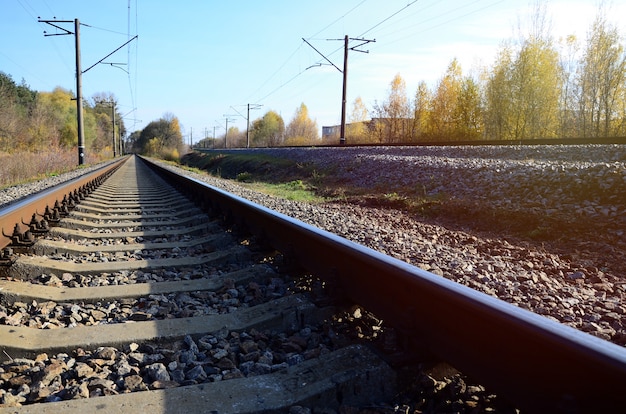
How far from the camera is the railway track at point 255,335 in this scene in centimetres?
134

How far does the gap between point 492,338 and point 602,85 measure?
35.4 metres

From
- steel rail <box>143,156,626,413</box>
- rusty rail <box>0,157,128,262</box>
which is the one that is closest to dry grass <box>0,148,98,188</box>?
rusty rail <box>0,157,128,262</box>

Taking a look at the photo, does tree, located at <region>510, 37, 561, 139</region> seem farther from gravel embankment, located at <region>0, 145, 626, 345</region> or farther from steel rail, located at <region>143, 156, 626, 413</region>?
steel rail, located at <region>143, 156, 626, 413</region>

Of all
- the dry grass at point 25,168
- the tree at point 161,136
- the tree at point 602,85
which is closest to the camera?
the dry grass at point 25,168

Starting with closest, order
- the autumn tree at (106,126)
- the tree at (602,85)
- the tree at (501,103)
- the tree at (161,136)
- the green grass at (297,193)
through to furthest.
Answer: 1. the green grass at (297,193)
2. the tree at (602,85)
3. the tree at (501,103)
4. the autumn tree at (106,126)
5. the tree at (161,136)

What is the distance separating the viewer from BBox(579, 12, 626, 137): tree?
29578mm

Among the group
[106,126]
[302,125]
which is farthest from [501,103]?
[106,126]

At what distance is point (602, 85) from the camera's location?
99.7 feet

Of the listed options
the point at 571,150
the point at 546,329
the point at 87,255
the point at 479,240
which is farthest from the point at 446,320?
the point at 571,150

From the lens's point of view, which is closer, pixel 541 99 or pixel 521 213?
pixel 521 213

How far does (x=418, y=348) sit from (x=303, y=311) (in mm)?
762

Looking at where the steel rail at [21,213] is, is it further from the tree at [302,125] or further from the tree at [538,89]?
the tree at [302,125]

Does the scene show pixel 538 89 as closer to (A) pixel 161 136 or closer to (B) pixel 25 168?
(B) pixel 25 168

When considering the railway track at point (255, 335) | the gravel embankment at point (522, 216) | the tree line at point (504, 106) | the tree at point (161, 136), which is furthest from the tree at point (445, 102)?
the tree at point (161, 136)
